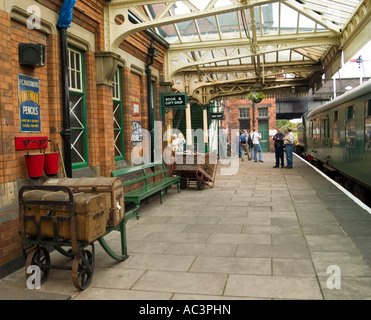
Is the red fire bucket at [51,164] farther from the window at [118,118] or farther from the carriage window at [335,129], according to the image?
the carriage window at [335,129]

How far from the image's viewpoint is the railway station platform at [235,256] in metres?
3.76

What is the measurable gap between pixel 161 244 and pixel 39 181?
1.91 meters

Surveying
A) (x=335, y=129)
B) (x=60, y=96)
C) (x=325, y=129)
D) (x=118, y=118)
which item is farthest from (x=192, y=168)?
(x=325, y=129)

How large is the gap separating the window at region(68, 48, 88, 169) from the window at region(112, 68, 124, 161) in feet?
4.94

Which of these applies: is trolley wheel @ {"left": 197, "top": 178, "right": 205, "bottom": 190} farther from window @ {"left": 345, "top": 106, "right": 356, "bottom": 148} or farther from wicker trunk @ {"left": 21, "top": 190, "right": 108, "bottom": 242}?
wicker trunk @ {"left": 21, "top": 190, "right": 108, "bottom": 242}

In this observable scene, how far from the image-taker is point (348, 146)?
9828 mm

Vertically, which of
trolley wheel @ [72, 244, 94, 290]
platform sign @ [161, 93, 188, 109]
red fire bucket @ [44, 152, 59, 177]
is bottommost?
trolley wheel @ [72, 244, 94, 290]

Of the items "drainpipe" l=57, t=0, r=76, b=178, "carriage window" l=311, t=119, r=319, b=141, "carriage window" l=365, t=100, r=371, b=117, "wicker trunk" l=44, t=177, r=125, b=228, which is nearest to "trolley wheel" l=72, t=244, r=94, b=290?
"wicker trunk" l=44, t=177, r=125, b=228

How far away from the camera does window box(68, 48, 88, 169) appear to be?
6496 mm

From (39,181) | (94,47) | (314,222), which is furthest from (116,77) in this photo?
(314,222)

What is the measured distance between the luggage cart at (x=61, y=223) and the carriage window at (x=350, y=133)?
7.09 metres

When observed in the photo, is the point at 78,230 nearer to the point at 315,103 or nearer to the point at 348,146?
the point at 348,146
